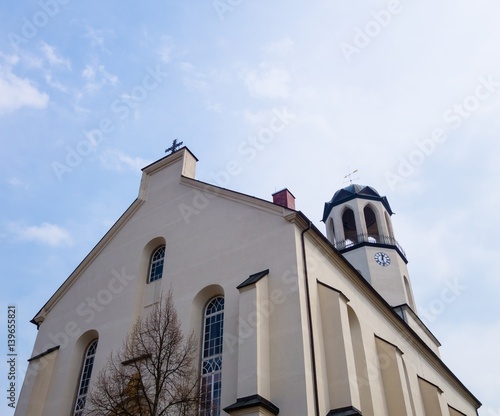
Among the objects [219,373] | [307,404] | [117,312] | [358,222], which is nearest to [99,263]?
[117,312]

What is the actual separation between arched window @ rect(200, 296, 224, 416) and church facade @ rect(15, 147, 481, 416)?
44 mm

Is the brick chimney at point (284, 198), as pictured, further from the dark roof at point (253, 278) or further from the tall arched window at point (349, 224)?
the tall arched window at point (349, 224)

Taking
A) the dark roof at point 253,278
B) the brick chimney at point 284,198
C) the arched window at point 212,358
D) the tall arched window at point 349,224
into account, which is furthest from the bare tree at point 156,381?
the tall arched window at point 349,224

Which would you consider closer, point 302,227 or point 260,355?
point 260,355

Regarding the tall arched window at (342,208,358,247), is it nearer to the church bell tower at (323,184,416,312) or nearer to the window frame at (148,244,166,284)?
the church bell tower at (323,184,416,312)

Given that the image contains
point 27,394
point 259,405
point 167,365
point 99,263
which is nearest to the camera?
point 259,405

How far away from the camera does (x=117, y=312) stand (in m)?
18.9

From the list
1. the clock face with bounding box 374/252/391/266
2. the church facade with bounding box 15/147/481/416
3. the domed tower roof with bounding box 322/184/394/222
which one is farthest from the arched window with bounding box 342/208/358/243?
the church facade with bounding box 15/147/481/416

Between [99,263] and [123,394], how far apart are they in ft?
31.1

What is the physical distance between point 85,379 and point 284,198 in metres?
10.3

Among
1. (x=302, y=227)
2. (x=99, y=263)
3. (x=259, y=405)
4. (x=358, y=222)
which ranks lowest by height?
(x=259, y=405)

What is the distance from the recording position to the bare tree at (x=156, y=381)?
12.8 m

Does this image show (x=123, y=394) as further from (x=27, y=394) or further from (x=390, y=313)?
(x=390, y=313)

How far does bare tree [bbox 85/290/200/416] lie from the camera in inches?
505
